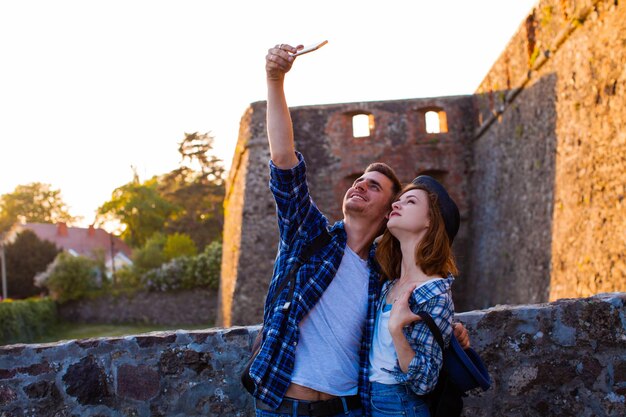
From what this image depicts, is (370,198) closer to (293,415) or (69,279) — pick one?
(293,415)

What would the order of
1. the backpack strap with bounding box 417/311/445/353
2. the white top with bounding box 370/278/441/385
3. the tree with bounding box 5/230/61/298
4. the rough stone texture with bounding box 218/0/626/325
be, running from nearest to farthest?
the backpack strap with bounding box 417/311/445/353, the white top with bounding box 370/278/441/385, the rough stone texture with bounding box 218/0/626/325, the tree with bounding box 5/230/61/298

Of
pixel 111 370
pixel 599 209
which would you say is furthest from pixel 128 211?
pixel 111 370

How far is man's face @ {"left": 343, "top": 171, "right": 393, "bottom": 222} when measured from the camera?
96.0 inches

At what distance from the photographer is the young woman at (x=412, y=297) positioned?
2.03 m

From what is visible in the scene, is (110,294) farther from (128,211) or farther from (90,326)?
(128,211)

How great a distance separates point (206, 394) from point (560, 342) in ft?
5.46

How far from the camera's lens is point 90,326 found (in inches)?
838

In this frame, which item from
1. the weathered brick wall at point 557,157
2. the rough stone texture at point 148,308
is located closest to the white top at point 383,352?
the weathered brick wall at point 557,157

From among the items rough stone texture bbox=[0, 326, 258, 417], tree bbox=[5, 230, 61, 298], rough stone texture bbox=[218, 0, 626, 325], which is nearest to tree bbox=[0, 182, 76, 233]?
tree bbox=[5, 230, 61, 298]

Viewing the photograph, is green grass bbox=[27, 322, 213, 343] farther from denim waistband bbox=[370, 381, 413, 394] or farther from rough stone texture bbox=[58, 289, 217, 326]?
denim waistband bbox=[370, 381, 413, 394]

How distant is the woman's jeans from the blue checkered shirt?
38 millimetres

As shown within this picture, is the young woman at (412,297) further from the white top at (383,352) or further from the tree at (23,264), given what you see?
the tree at (23,264)

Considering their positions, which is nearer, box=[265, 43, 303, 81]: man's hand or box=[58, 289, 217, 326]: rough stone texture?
box=[265, 43, 303, 81]: man's hand

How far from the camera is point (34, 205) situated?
50625 mm
